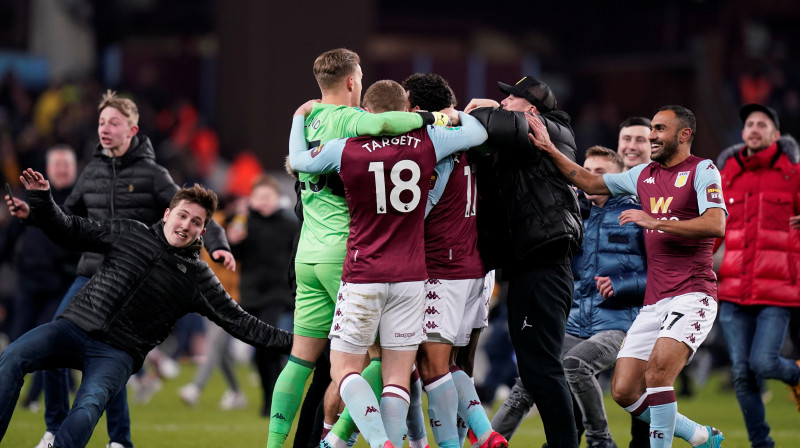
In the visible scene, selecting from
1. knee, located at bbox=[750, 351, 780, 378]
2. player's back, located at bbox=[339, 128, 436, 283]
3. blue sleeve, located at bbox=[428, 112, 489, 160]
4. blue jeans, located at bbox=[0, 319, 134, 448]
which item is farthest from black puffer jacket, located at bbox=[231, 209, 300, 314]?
blue sleeve, located at bbox=[428, 112, 489, 160]

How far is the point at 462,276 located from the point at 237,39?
17.4m

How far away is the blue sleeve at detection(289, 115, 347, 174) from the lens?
623 centimetres

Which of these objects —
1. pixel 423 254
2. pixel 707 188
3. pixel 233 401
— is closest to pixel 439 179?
pixel 423 254

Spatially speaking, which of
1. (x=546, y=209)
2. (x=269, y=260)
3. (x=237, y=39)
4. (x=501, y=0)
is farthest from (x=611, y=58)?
(x=546, y=209)

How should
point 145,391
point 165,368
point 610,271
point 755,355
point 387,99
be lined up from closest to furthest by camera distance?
point 387,99 → point 610,271 → point 755,355 → point 145,391 → point 165,368

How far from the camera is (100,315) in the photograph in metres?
6.76

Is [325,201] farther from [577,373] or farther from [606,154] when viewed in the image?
[606,154]

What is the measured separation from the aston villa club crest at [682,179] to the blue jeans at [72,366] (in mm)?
3450

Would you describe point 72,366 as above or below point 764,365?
above

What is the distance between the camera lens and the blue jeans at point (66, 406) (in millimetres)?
7707

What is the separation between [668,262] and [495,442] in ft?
→ 4.91

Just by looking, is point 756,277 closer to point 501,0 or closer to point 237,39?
point 237,39

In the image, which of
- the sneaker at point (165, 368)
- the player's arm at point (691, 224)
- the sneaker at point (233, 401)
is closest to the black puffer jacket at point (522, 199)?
the player's arm at point (691, 224)

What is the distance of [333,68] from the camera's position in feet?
21.5
